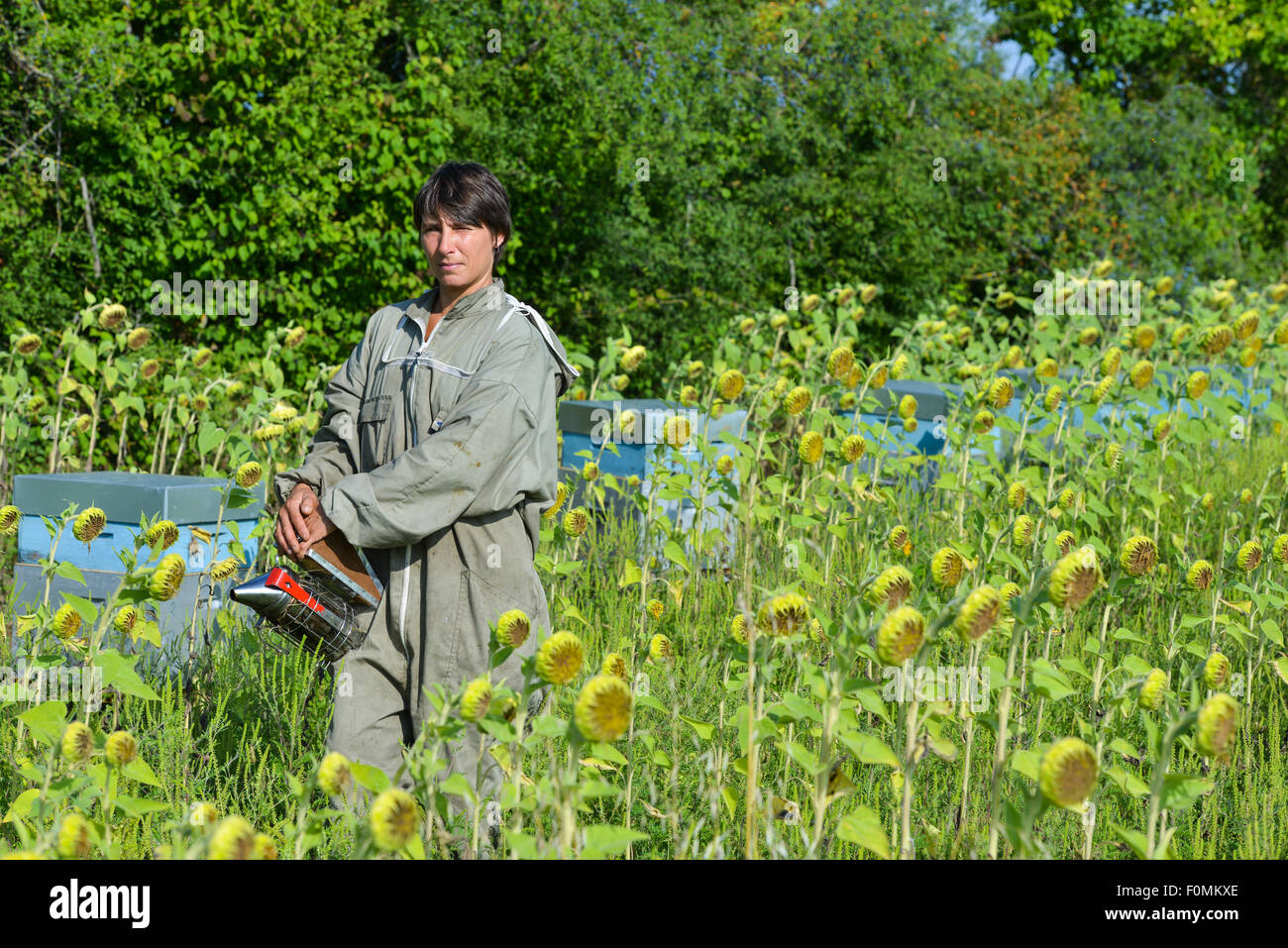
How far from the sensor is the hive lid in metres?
3.22

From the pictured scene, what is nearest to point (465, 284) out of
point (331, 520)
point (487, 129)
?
point (331, 520)

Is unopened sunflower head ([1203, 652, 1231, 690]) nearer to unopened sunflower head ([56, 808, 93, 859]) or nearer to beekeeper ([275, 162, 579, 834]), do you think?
beekeeper ([275, 162, 579, 834])

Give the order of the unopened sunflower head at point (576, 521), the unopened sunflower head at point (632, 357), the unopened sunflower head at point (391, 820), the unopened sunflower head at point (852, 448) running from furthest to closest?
the unopened sunflower head at point (632, 357), the unopened sunflower head at point (852, 448), the unopened sunflower head at point (576, 521), the unopened sunflower head at point (391, 820)

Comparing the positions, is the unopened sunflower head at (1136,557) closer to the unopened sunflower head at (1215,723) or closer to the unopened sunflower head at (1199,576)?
the unopened sunflower head at (1199,576)

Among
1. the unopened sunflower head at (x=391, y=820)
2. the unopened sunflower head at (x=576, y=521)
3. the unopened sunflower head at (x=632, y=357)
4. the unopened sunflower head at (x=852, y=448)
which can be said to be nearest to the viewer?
the unopened sunflower head at (x=391, y=820)

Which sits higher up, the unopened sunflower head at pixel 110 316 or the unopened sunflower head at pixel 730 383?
the unopened sunflower head at pixel 110 316

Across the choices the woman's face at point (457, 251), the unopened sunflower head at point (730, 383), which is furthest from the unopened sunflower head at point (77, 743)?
the unopened sunflower head at point (730, 383)

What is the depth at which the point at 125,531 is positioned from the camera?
10.8ft

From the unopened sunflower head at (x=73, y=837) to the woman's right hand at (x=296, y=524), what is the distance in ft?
2.96

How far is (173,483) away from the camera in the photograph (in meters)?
3.37

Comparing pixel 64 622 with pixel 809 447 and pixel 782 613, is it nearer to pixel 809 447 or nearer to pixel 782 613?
pixel 782 613

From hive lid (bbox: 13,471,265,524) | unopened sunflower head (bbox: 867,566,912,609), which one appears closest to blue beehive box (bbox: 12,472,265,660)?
hive lid (bbox: 13,471,265,524)

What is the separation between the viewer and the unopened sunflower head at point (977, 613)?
1.64 m

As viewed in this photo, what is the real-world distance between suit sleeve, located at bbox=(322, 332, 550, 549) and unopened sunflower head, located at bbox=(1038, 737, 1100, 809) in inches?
48.2
